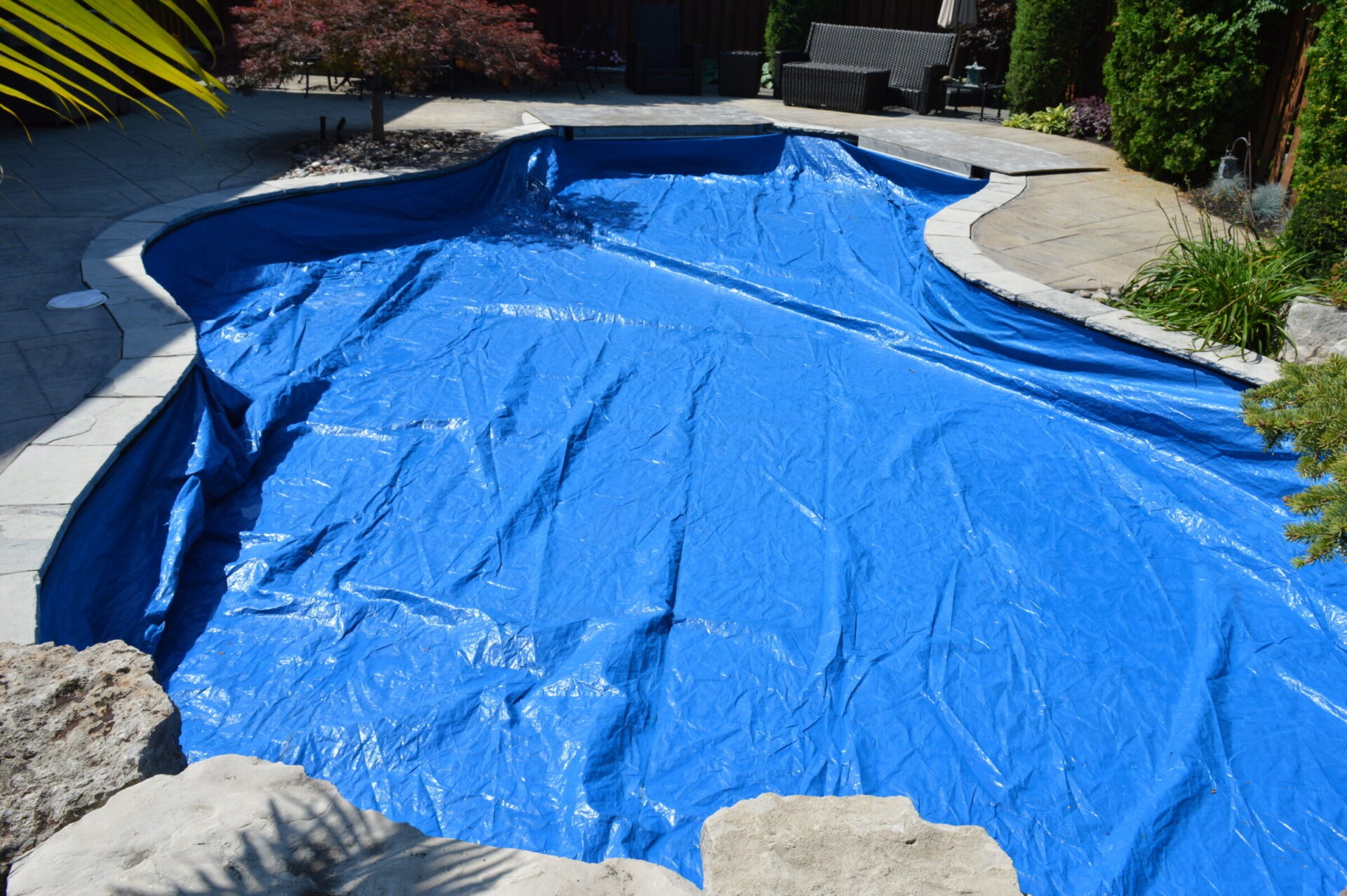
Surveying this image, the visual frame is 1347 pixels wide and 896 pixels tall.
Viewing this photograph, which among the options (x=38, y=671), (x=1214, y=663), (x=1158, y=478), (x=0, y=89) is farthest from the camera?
(x=1158, y=478)

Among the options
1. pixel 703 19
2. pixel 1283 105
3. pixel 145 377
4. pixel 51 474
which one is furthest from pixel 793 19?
pixel 51 474

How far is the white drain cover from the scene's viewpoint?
15.5 feet

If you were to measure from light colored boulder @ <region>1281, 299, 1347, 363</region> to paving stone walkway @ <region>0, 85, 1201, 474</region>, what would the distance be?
1089mm

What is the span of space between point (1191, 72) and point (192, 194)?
7.37 metres

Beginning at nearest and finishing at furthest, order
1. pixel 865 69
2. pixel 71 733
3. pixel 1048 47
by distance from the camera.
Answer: pixel 71 733 → pixel 1048 47 → pixel 865 69

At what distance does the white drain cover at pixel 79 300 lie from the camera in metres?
4.73

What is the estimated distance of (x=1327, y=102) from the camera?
5070 mm

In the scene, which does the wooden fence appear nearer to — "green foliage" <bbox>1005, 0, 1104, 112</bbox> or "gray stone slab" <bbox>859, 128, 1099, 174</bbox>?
"gray stone slab" <bbox>859, 128, 1099, 174</bbox>

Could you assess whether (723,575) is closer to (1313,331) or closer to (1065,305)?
(1065,305)

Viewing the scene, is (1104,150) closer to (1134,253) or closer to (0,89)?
(1134,253)

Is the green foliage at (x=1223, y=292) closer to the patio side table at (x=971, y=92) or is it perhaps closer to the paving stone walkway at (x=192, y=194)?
the paving stone walkway at (x=192, y=194)

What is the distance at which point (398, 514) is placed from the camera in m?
3.82

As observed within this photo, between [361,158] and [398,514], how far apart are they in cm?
482

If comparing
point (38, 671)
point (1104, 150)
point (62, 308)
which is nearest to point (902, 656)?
point (38, 671)
